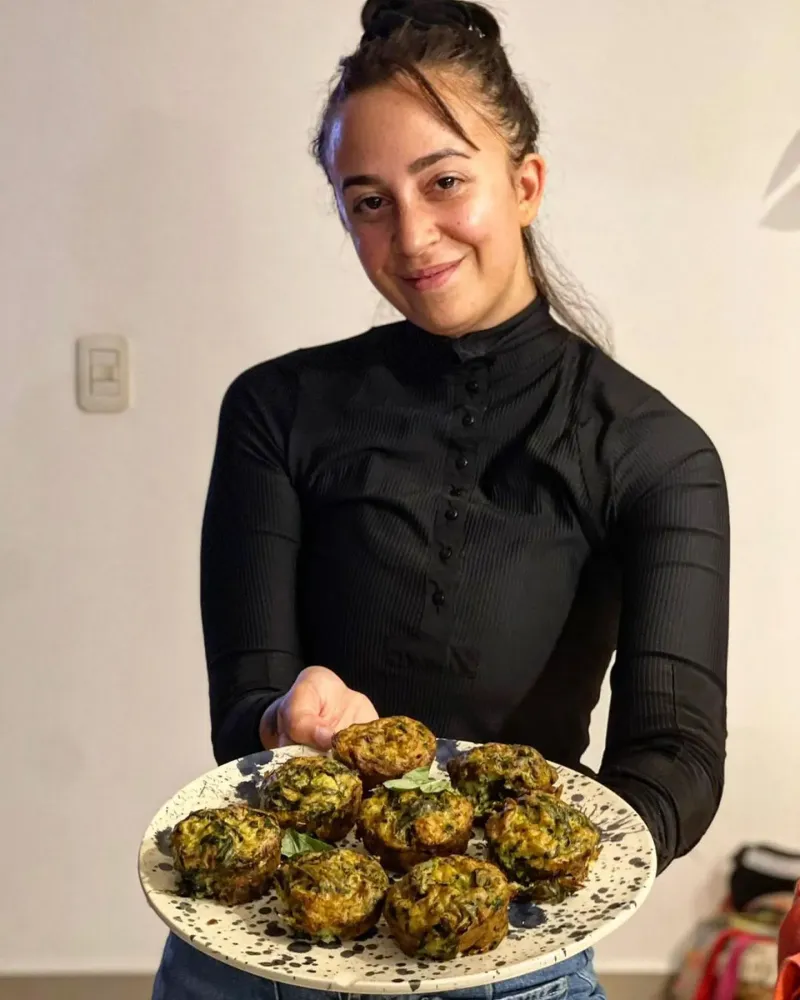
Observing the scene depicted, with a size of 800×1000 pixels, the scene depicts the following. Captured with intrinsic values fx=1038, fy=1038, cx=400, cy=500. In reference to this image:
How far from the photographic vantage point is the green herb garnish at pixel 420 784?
86 centimetres

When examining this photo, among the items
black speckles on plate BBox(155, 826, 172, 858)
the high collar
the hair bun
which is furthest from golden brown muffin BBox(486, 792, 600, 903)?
the hair bun

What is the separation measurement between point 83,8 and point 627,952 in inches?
69.9

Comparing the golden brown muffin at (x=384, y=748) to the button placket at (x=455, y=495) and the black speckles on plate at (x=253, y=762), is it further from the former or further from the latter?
the button placket at (x=455, y=495)

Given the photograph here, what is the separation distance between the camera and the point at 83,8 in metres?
1.57

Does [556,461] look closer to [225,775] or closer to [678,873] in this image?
[225,775]

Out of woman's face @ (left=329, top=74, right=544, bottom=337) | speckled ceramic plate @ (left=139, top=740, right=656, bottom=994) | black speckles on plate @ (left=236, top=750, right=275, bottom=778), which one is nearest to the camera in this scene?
speckled ceramic plate @ (left=139, top=740, right=656, bottom=994)

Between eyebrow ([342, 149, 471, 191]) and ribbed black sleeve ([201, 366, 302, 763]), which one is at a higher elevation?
eyebrow ([342, 149, 471, 191])

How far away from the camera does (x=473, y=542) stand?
1.10 metres

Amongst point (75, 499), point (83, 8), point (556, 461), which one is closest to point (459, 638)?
point (556, 461)

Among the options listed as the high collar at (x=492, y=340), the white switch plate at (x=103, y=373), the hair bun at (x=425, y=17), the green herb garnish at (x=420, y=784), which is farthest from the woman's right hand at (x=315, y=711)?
the white switch plate at (x=103, y=373)

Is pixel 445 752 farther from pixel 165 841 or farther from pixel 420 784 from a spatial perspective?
pixel 165 841

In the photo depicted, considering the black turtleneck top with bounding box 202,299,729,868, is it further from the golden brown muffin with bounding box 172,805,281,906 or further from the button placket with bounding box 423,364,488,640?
the golden brown muffin with bounding box 172,805,281,906

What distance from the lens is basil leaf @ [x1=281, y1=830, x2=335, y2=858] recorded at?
2.75 feet

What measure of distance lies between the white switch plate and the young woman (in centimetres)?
52
